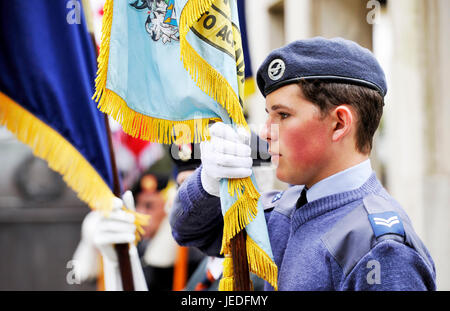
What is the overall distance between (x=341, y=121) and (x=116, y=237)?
130 centimetres

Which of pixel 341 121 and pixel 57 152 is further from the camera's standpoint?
pixel 57 152

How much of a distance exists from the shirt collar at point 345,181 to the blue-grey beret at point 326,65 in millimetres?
258

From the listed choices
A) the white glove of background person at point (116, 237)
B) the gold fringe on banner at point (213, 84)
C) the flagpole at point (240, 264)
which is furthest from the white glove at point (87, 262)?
the gold fringe on banner at point (213, 84)

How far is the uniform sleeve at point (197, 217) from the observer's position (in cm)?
176

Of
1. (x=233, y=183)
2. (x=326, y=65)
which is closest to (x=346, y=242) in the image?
(x=233, y=183)

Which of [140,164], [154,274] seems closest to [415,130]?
[154,274]

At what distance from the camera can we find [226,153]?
152 cm

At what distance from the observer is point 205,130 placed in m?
1.57

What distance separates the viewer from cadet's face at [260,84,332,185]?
1503 mm

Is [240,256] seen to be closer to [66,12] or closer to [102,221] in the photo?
[102,221]

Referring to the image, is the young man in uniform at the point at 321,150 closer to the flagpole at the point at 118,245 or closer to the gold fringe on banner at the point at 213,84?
the gold fringe on banner at the point at 213,84

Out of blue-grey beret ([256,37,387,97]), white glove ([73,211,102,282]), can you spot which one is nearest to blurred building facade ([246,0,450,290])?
blue-grey beret ([256,37,387,97])

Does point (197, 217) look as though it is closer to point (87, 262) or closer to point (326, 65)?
point (326, 65)
